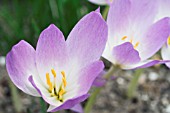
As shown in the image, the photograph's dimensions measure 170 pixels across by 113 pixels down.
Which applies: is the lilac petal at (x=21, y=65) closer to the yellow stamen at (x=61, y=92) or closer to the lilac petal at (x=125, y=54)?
the yellow stamen at (x=61, y=92)

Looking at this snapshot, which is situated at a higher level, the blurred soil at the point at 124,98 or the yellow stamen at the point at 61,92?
the yellow stamen at the point at 61,92

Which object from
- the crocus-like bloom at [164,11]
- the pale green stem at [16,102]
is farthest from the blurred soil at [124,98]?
the crocus-like bloom at [164,11]

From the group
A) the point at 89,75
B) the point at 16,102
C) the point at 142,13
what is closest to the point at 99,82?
the point at 89,75

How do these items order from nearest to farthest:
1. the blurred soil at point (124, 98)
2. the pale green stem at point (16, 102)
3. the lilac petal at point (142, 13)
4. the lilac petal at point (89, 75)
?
the lilac petal at point (89, 75) → the lilac petal at point (142, 13) → the pale green stem at point (16, 102) → the blurred soil at point (124, 98)

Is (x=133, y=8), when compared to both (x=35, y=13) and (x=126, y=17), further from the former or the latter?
(x=35, y=13)

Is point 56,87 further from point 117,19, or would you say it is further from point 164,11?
point 164,11

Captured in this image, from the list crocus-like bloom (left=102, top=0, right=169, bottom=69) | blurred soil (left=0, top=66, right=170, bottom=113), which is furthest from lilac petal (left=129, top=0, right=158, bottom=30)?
blurred soil (left=0, top=66, right=170, bottom=113)
